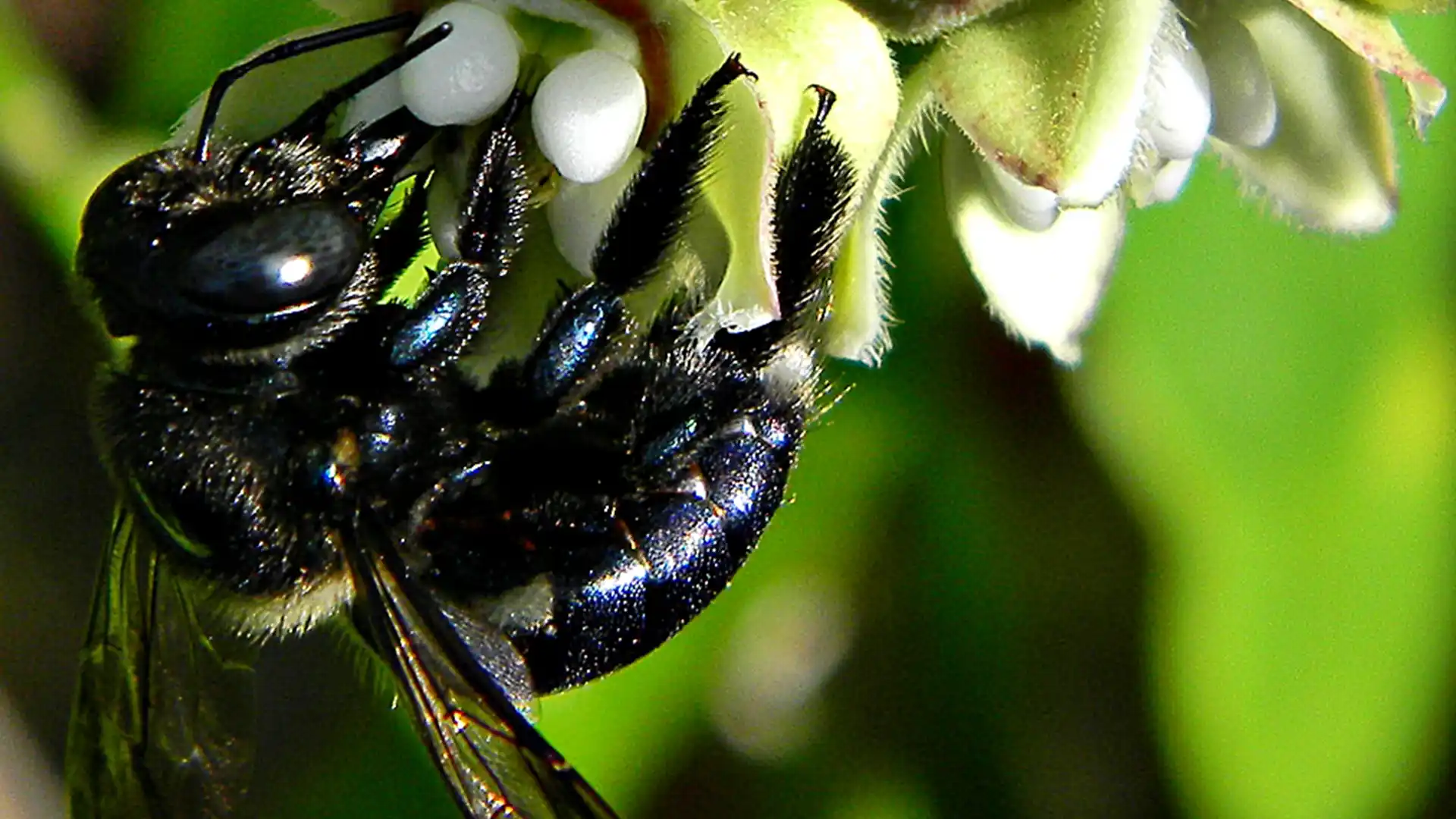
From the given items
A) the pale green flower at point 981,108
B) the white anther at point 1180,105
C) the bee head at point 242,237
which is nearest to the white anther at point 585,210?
the pale green flower at point 981,108

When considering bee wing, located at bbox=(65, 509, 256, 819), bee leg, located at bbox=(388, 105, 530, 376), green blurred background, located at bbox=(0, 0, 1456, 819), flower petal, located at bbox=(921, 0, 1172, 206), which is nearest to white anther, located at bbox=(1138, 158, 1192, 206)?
flower petal, located at bbox=(921, 0, 1172, 206)

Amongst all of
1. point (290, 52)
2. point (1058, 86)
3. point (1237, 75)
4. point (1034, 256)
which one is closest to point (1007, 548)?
point (1034, 256)

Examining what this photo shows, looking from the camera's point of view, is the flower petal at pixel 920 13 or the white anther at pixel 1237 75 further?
the white anther at pixel 1237 75

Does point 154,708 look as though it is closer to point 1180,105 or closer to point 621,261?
point 621,261

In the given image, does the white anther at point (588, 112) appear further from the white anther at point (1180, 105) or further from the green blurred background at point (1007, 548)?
the green blurred background at point (1007, 548)

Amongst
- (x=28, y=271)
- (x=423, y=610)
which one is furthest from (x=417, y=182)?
(x=28, y=271)

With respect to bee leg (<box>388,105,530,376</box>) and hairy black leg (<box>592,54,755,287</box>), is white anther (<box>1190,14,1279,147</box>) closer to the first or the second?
hairy black leg (<box>592,54,755,287</box>)
